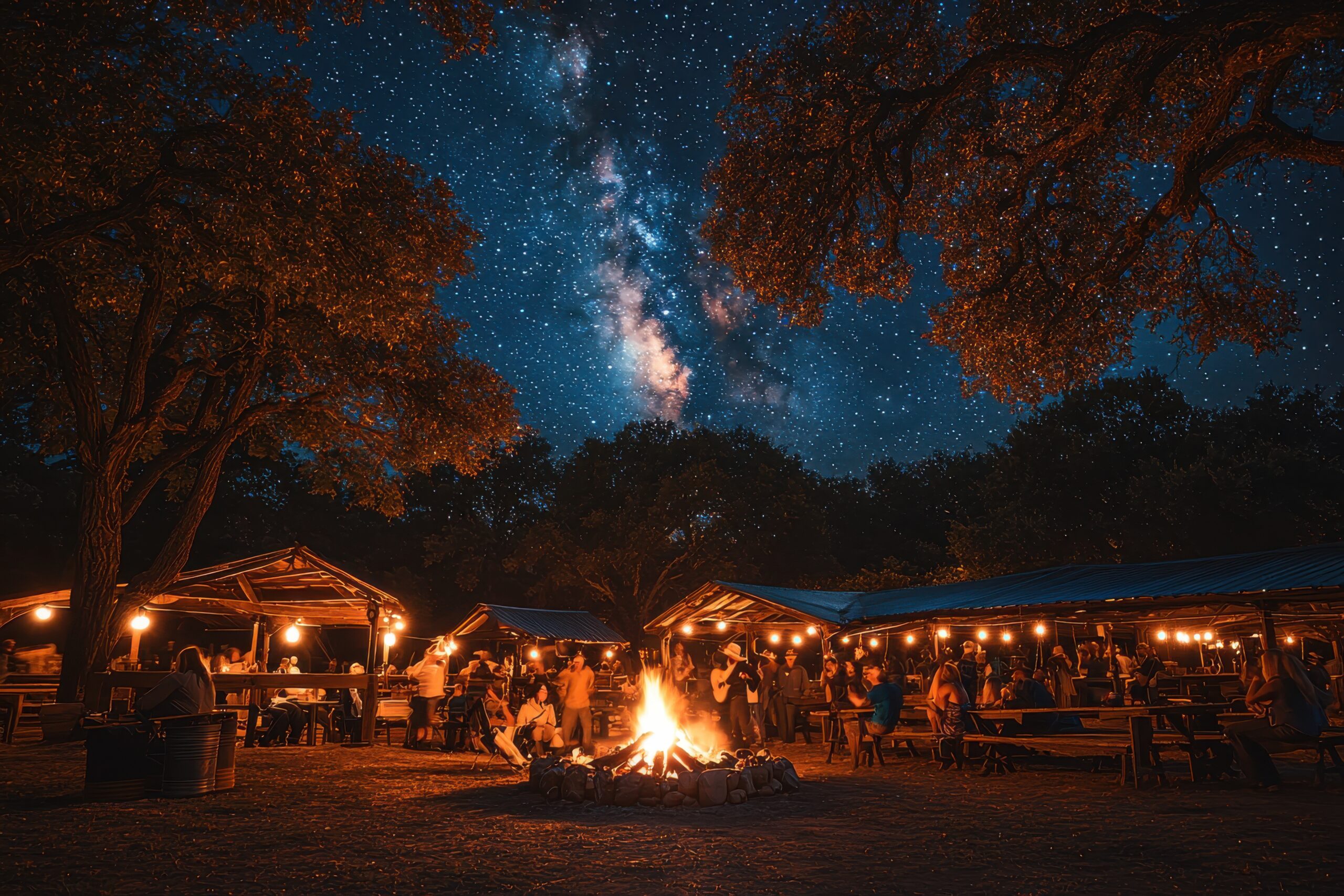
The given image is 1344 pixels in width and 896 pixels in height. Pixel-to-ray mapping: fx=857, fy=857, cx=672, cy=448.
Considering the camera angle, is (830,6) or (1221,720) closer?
(830,6)

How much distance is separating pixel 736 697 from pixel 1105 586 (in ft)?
23.8

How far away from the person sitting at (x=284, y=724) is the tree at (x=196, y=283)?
2996 millimetres

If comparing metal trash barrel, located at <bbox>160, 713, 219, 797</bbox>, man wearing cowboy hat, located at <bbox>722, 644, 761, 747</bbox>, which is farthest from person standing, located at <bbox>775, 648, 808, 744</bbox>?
metal trash barrel, located at <bbox>160, 713, 219, 797</bbox>

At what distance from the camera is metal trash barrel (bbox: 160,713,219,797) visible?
8500 millimetres

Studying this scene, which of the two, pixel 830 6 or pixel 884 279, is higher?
pixel 830 6

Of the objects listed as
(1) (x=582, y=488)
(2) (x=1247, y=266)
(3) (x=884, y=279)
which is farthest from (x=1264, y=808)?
(1) (x=582, y=488)

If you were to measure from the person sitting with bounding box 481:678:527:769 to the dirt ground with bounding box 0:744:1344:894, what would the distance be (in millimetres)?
1831

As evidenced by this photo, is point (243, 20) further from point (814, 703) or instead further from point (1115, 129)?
point (814, 703)

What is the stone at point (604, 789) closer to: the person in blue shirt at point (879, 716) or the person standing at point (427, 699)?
the person in blue shirt at point (879, 716)

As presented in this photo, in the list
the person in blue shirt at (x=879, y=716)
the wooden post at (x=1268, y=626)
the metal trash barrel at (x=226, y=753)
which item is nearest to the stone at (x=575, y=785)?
the metal trash barrel at (x=226, y=753)

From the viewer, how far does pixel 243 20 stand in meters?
9.66

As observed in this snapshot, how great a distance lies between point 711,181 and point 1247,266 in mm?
7003

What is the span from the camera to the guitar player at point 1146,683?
14516 mm

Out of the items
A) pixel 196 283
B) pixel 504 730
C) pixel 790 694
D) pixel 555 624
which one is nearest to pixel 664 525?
pixel 555 624
